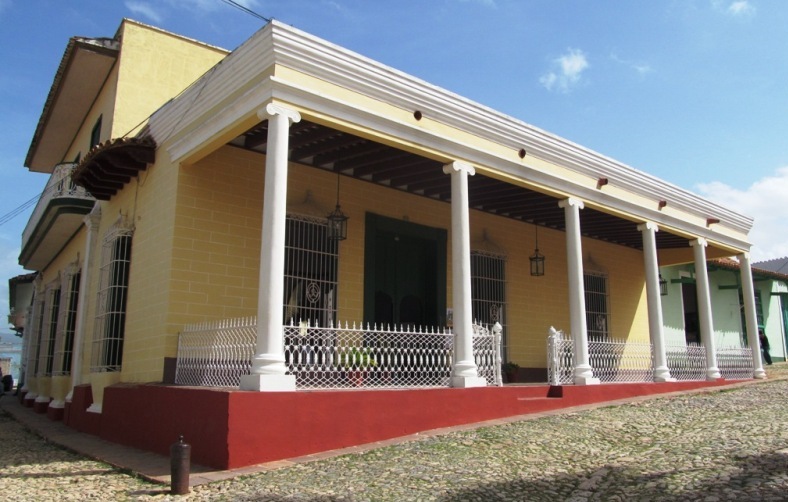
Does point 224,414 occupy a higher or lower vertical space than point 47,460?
higher

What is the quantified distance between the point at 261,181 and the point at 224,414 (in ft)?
13.5

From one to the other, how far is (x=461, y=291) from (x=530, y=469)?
2990 millimetres

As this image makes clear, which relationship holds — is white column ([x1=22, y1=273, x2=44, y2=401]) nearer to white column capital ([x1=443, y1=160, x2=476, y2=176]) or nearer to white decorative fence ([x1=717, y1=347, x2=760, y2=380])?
white column capital ([x1=443, y1=160, x2=476, y2=176])

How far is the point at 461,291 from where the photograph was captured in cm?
820

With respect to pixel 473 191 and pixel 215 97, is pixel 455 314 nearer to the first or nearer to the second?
pixel 473 191

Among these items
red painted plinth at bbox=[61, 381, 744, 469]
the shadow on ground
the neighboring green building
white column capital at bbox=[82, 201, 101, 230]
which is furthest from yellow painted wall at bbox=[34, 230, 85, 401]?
the neighboring green building

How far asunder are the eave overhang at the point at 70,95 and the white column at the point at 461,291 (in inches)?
254

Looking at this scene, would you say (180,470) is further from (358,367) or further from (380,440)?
(358,367)

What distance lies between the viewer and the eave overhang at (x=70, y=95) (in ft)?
36.2

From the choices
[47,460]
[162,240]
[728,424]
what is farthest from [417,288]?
[47,460]

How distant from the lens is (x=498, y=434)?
6949mm

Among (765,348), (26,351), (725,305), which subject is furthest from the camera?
(26,351)

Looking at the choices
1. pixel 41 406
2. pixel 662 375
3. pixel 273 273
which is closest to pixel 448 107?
pixel 273 273

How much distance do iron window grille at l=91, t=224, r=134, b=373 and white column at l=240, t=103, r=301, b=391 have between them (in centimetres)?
385
